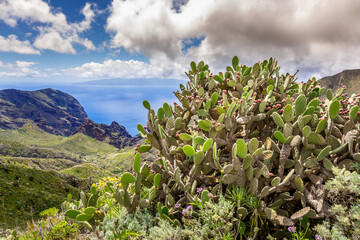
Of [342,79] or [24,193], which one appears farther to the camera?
[342,79]

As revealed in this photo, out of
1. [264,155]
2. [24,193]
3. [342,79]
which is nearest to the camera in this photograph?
[264,155]

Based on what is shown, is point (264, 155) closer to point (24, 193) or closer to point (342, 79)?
point (24, 193)

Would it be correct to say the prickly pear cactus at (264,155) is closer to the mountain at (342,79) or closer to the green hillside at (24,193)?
the green hillside at (24,193)

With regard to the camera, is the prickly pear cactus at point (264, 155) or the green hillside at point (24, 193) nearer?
the prickly pear cactus at point (264, 155)

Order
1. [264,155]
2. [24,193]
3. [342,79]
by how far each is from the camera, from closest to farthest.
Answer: [264,155] → [24,193] → [342,79]

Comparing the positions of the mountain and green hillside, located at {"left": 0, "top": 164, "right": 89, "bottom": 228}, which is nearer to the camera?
green hillside, located at {"left": 0, "top": 164, "right": 89, "bottom": 228}

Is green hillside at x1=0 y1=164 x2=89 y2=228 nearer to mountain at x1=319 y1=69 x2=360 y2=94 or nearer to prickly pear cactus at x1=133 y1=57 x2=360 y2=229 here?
prickly pear cactus at x1=133 y1=57 x2=360 y2=229

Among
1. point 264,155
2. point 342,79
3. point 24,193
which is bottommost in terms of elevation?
point 24,193

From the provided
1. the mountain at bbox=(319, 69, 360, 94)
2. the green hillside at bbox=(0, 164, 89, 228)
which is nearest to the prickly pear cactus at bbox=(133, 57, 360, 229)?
the green hillside at bbox=(0, 164, 89, 228)

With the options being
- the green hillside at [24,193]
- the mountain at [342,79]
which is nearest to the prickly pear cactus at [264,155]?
the green hillside at [24,193]

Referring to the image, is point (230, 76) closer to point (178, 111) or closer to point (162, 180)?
point (178, 111)

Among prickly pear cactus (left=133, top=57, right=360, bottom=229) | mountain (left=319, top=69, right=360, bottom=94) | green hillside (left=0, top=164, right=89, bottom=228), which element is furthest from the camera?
mountain (left=319, top=69, right=360, bottom=94)

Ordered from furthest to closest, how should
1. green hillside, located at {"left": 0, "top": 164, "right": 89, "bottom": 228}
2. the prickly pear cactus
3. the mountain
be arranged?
the mountain → green hillside, located at {"left": 0, "top": 164, "right": 89, "bottom": 228} → the prickly pear cactus

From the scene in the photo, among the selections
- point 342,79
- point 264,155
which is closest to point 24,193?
point 264,155
